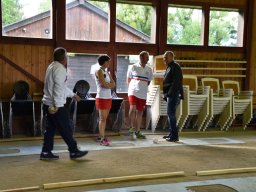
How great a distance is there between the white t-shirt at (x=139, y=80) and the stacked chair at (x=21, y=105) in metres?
1.70

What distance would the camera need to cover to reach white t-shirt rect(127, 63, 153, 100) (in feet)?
19.6

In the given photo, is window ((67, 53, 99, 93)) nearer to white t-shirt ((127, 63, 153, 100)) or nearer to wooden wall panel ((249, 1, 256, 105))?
white t-shirt ((127, 63, 153, 100))

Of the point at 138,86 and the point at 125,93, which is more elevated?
the point at 138,86

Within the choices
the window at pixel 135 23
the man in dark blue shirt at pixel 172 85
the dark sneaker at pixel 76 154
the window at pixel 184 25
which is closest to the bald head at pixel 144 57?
the man in dark blue shirt at pixel 172 85

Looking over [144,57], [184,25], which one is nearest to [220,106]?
[184,25]

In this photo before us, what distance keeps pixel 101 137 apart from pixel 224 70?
142 inches

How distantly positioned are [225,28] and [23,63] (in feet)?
14.6

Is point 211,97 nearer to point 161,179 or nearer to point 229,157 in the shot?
point 229,157

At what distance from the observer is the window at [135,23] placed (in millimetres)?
6984

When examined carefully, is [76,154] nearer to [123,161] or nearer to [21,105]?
[123,161]

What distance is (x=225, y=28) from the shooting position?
7.89 meters

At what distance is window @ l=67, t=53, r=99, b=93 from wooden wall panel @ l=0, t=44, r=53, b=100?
17.4 inches

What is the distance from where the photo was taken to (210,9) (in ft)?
25.1

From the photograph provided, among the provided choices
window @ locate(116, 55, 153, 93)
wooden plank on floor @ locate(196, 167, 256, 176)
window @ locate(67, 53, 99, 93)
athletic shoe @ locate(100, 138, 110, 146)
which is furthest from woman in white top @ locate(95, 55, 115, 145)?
wooden plank on floor @ locate(196, 167, 256, 176)
